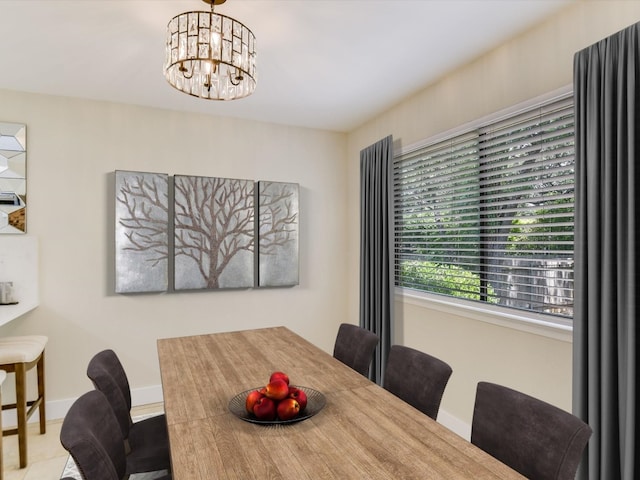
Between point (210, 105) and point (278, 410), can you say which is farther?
point (210, 105)

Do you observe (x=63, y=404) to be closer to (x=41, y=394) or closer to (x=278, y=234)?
(x=41, y=394)

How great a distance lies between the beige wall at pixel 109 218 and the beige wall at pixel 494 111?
137 cm

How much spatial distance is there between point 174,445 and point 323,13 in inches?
83.0

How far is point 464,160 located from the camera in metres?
2.80

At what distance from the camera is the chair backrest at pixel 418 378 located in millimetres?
1671

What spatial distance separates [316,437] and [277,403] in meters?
0.20

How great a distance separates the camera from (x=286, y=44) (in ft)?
7.96

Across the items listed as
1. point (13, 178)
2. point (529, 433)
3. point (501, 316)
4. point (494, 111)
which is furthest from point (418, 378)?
point (13, 178)

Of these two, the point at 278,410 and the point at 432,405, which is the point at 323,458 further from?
the point at 432,405

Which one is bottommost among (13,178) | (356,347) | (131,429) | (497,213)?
(131,429)

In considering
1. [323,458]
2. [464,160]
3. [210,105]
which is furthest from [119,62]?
[323,458]

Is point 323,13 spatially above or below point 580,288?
above

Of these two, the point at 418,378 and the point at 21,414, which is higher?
the point at 418,378

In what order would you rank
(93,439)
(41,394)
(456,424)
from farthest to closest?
1. (41,394)
2. (456,424)
3. (93,439)
